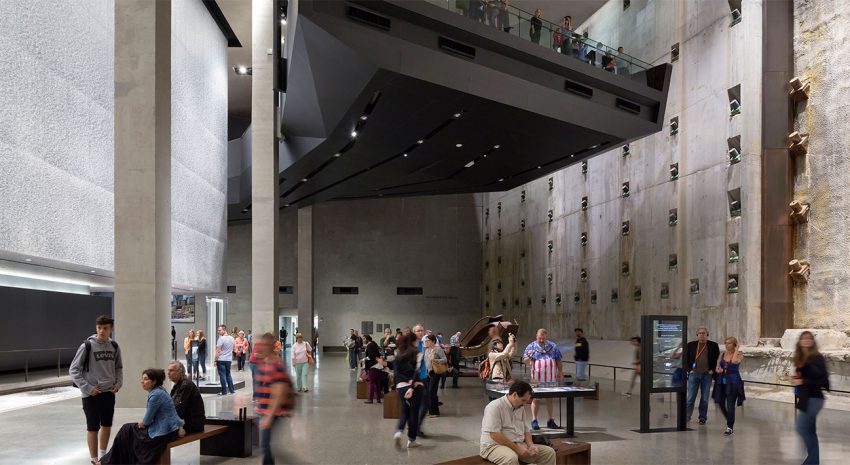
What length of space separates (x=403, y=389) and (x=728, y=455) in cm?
445

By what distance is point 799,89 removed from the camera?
18188mm

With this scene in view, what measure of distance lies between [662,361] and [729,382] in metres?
1.18

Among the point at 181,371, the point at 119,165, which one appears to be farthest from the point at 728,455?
the point at 119,165

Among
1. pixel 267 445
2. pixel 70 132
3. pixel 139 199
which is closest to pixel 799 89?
pixel 139 199

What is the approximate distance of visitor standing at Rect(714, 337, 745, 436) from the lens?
11492 mm

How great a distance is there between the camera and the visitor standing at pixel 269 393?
23.5 ft

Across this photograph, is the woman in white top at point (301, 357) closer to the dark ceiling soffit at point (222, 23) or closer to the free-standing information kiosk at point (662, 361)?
the free-standing information kiosk at point (662, 361)

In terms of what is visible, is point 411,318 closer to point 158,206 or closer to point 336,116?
point 336,116

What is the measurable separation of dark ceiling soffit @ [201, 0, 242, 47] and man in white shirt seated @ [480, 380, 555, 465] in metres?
22.9

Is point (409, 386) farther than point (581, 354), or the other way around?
point (581, 354)

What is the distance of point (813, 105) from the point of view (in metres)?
18.0

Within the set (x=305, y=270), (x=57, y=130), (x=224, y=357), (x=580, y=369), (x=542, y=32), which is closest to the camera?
(x=57, y=130)

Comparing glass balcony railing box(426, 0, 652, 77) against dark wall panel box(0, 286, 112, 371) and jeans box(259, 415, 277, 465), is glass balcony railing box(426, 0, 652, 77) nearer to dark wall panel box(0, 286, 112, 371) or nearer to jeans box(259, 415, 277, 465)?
jeans box(259, 415, 277, 465)

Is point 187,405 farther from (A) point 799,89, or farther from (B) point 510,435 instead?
(A) point 799,89
